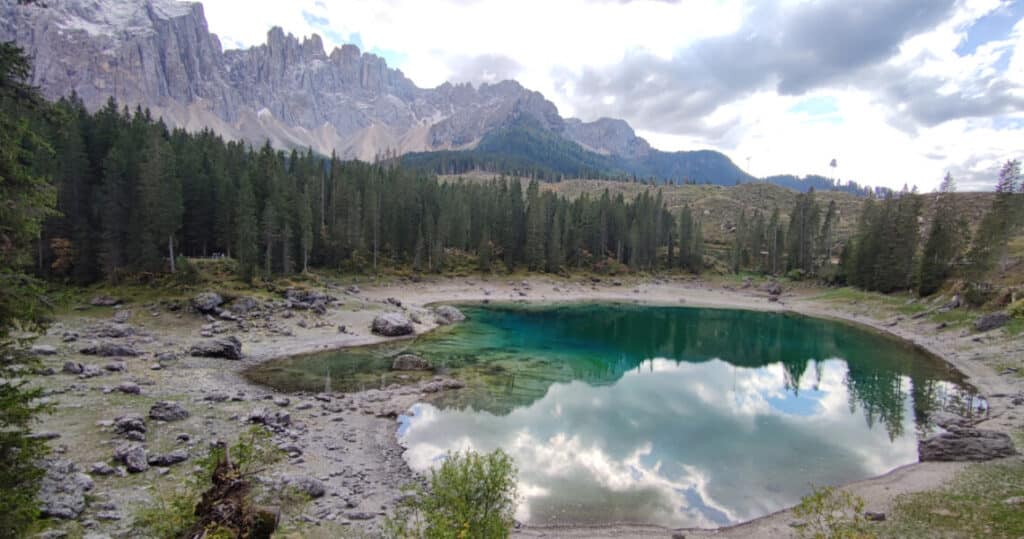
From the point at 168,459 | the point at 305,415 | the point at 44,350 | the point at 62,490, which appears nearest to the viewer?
the point at 62,490

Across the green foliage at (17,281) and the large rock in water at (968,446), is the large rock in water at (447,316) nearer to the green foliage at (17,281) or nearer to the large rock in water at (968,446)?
the large rock in water at (968,446)

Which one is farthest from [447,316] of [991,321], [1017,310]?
[1017,310]

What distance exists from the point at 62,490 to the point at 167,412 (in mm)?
9270

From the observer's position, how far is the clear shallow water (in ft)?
77.0

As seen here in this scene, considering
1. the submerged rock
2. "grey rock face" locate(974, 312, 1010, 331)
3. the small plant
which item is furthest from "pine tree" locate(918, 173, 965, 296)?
the submerged rock

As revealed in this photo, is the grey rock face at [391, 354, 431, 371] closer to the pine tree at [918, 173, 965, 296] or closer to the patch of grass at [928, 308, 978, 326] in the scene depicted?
the patch of grass at [928, 308, 978, 326]

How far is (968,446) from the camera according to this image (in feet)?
81.9

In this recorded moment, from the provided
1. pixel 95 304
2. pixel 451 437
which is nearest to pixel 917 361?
pixel 451 437

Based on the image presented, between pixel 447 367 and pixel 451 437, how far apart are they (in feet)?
48.9

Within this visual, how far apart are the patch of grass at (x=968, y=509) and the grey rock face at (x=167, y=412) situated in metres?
31.2

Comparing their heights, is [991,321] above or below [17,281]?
below

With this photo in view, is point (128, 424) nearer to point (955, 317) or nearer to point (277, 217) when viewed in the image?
point (277, 217)

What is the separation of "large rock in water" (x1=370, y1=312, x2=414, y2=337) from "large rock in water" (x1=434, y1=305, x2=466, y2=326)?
8.72m

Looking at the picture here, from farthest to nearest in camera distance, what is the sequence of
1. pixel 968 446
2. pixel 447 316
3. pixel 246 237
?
pixel 447 316 → pixel 246 237 → pixel 968 446
